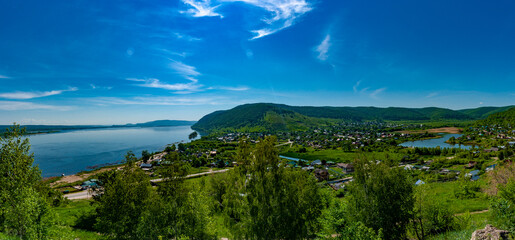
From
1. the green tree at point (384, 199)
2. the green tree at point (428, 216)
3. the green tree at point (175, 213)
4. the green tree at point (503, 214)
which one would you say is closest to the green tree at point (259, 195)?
the green tree at point (175, 213)

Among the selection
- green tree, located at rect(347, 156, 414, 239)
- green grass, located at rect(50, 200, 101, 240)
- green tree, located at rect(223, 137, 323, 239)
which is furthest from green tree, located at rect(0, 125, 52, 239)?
green tree, located at rect(347, 156, 414, 239)

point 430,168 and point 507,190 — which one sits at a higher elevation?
point 507,190

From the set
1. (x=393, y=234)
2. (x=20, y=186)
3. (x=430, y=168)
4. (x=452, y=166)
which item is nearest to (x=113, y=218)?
(x=20, y=186)

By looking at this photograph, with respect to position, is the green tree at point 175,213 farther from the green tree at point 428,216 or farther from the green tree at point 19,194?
the green tree at point 428,216

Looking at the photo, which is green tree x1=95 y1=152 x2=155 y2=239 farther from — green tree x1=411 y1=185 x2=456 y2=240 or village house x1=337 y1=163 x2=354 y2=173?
village house x1=337 y1=163 x2=354 y2=173

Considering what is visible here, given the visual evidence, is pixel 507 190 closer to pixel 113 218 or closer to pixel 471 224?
pixel 471 224

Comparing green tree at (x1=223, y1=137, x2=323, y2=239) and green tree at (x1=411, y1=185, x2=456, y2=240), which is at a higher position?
green tree at (x1=223, y1=137, x2=323, y2=239)

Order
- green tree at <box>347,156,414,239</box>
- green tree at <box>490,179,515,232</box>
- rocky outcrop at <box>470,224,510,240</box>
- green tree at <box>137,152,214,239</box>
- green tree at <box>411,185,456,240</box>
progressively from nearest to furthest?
rocky outcrop at <box>470,224,510,240</box> → green tree at <box>490,179,515,232</box> → green tree at <box>137,152,214,239</box> → green tree at <box>347,156,414,239</box> → green tree at <box>411,185,456,240</box>
